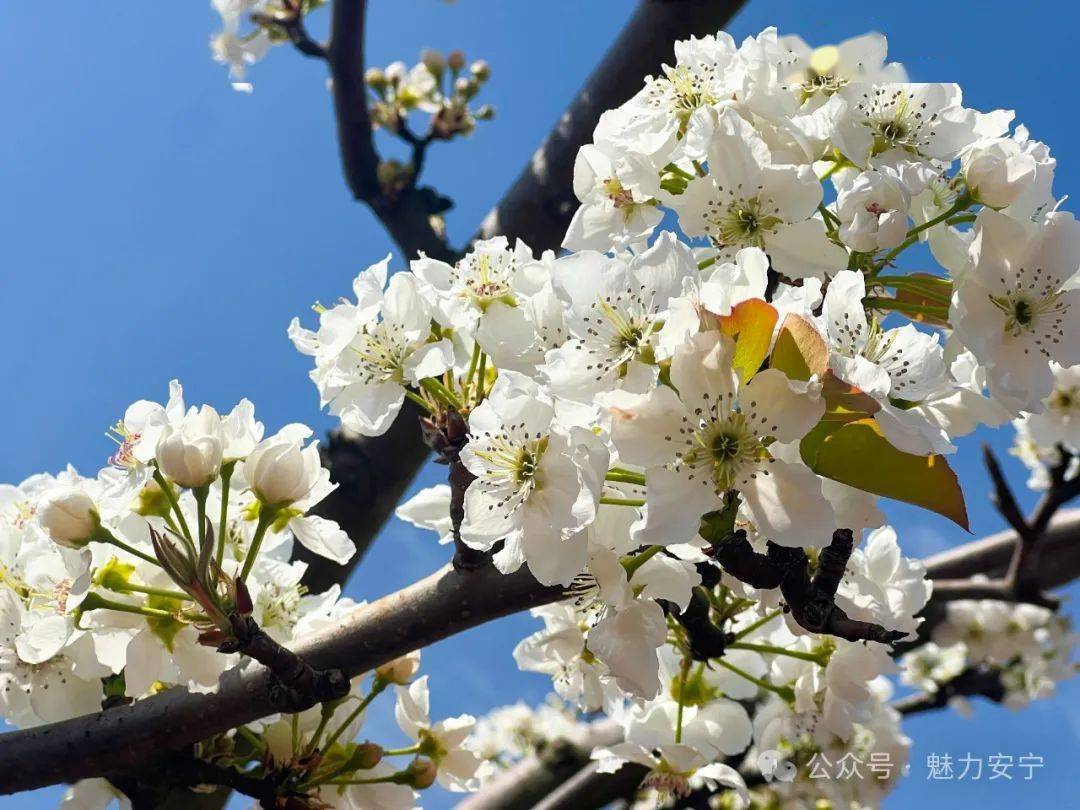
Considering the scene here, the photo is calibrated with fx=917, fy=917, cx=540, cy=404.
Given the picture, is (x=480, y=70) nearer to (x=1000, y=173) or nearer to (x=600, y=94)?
(x=600, y=94)

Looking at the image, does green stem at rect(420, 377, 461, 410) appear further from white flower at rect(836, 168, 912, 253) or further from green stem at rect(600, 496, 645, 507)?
white flower at rect(836, 168, 912, 253)

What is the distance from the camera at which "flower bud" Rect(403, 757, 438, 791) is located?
5.08 ft

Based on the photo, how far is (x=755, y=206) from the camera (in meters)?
1.11

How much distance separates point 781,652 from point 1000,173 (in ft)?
2.68

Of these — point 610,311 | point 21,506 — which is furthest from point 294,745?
point 610,311

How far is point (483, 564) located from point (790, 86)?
29.6 inches

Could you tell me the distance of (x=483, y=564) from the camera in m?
1.25

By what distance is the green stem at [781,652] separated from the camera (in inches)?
58.0

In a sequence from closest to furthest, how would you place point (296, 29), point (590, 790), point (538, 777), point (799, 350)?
point (799, 350)
point (590, 790)
point (538, 777)
point (296, 29)

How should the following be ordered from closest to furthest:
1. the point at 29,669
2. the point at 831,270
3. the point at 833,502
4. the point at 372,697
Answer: the point at 833,502 → the point at 831,270 → the point at 29,669 → the point at 372,697

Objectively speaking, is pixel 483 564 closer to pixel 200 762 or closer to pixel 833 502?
pixel 833 502

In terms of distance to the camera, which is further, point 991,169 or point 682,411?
point 991,169

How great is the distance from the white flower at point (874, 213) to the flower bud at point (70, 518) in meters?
1.03

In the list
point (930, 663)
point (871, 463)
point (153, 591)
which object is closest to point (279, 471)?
point (153, 591)
